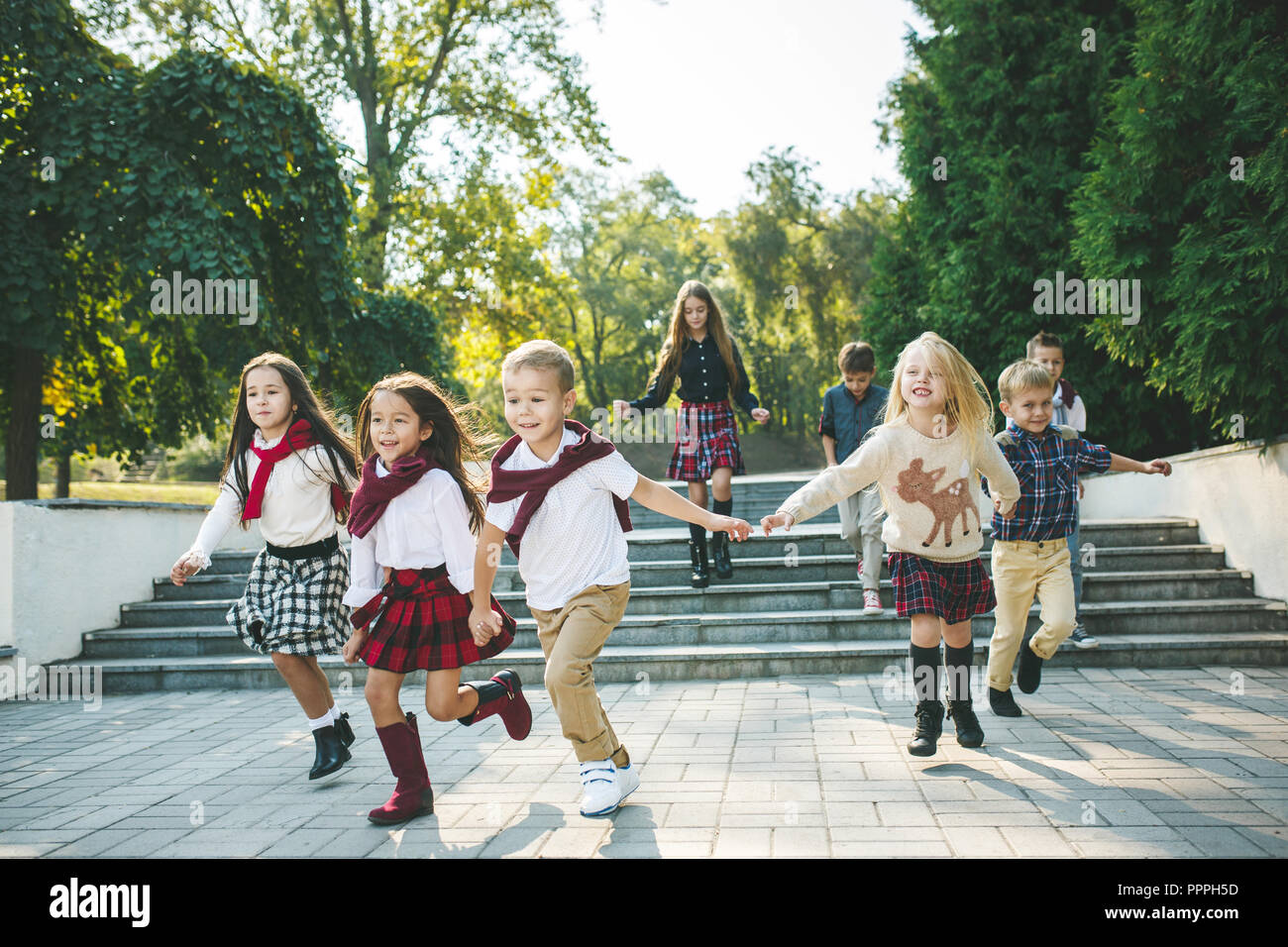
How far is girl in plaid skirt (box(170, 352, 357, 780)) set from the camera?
→ 4352 millimetres

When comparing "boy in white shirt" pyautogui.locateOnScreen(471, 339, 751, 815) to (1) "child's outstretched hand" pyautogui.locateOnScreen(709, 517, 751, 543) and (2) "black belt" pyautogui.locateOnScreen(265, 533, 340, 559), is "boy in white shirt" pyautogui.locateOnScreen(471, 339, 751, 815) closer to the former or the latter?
(1) "child's outstretched hand" pyautogui.locateOnScreen(709, 517, 751, 543)

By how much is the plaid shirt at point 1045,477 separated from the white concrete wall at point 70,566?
22.1 feet

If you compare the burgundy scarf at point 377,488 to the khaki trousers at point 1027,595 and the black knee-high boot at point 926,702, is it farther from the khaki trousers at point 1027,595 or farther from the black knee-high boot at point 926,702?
the khaki trousers at point 1027,595

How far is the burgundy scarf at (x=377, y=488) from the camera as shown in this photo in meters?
3.89

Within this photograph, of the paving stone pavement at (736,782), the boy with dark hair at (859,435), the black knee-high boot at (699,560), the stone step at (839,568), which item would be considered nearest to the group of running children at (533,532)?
the paving stone pavement at (736,782)

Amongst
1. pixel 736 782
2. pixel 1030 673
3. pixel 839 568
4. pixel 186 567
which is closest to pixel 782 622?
pixel 839 568

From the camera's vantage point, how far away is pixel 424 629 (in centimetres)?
387

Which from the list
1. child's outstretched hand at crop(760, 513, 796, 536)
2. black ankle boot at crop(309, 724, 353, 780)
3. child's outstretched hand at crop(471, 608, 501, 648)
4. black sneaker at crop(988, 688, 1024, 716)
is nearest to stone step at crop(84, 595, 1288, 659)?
black sneaker at crop(988, 688, 1024, 716)

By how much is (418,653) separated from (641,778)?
1.14 metres

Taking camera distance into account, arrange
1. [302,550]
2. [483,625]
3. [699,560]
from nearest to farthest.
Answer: [483,625], [302,550], [699,560]

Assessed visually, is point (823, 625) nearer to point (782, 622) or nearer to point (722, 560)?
point (782, 622)

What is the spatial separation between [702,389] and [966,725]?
→ 3.44 m

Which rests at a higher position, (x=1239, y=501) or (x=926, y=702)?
(x=1239, y=501)
